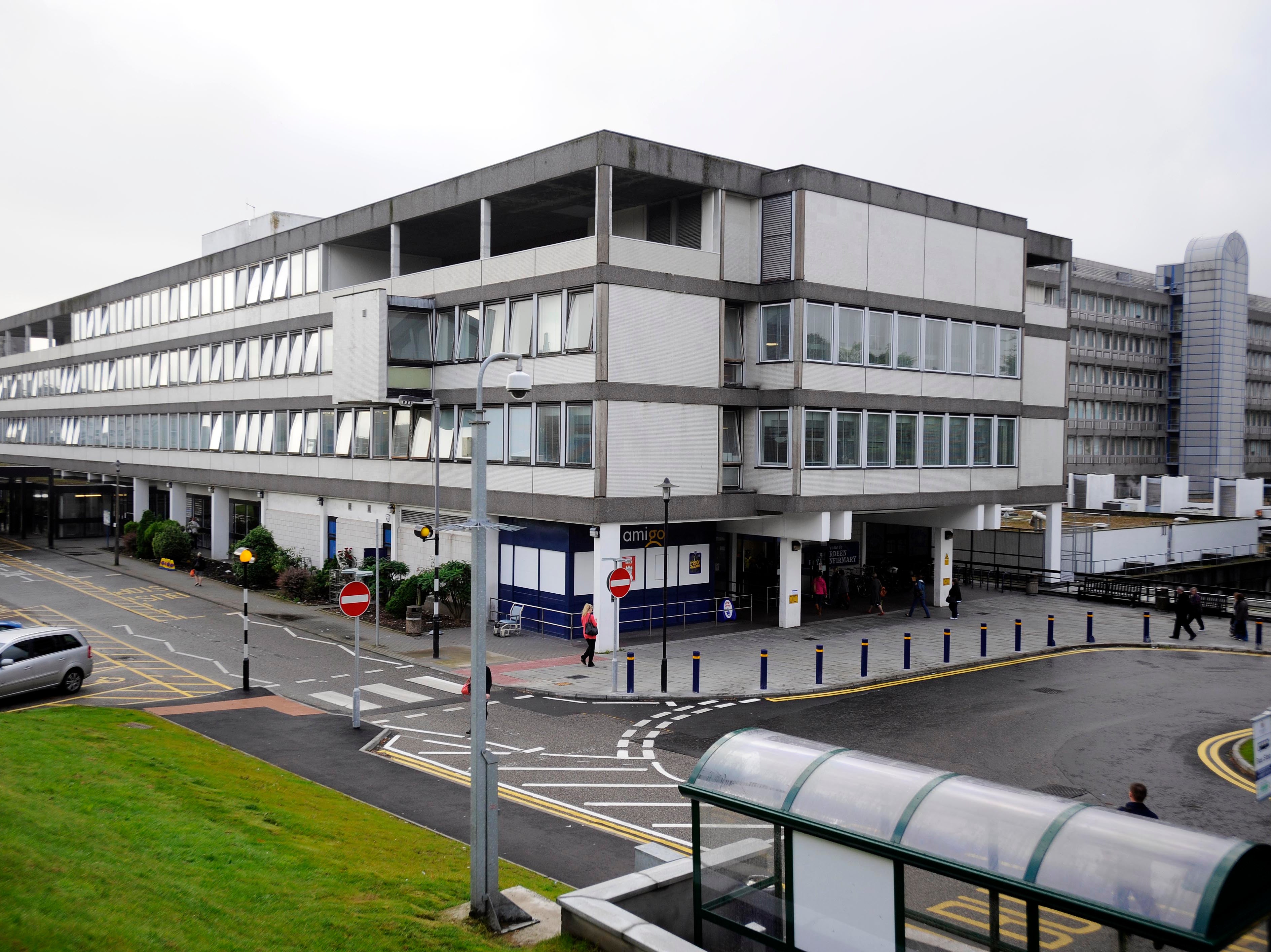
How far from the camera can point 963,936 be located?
808 cm

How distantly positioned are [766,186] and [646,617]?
576 inches

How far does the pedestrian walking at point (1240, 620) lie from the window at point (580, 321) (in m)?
22.4

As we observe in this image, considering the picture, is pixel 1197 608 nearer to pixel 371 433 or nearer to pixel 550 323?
pixel 550 323

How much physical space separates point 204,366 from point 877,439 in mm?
35990

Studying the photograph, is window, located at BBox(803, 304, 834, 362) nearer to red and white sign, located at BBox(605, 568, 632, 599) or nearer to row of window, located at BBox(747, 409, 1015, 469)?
row of window, located at BBox(747, 409, 1015, 469)

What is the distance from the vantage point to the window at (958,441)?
36.2 m

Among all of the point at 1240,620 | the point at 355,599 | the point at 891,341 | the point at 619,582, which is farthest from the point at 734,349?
the point at 1240,620

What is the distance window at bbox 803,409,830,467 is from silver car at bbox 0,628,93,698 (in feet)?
68.4

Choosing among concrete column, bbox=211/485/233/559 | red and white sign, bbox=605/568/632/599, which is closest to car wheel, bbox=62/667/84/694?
red and white sign, bbox=605/568/632/599

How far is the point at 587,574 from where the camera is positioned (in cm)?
3158

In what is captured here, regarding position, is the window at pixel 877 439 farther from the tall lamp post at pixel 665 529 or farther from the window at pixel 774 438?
the tall lamp post at pixel 665 529

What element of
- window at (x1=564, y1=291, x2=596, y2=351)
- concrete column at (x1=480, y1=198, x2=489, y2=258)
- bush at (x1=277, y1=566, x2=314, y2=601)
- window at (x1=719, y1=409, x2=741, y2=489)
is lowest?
bush at (x1=277, y1=566, x2=314, y2=601)

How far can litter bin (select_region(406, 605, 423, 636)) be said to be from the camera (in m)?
31.2

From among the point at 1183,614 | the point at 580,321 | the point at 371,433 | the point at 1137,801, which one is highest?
the point at 580,321
